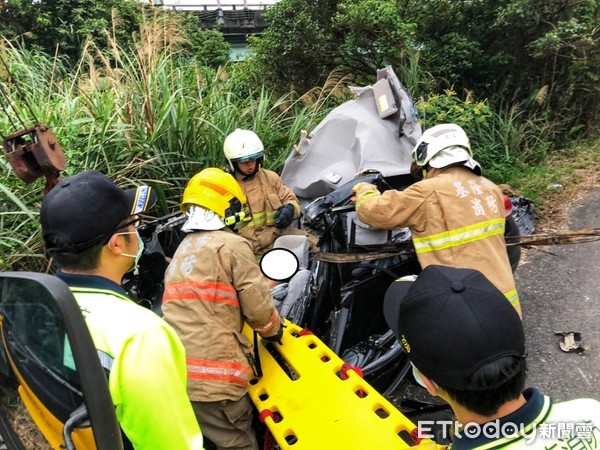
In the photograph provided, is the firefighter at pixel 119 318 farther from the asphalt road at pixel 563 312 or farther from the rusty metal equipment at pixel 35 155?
the asphalt road at pixel 563 312

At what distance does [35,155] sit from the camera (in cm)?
245

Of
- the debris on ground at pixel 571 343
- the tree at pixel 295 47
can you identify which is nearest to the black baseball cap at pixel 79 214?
the debris on ground at pixel 571 343

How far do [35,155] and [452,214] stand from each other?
2.30 m

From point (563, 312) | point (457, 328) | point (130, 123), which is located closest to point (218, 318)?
point (457, 328)

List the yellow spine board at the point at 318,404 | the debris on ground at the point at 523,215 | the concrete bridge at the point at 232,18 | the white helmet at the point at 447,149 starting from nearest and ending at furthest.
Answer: the yellow spine board at the point at 318,404 → the white helmet at the point at 447,149 → the debris on ground at the point at 523,215 → the concrete bridge at the point at 232,18

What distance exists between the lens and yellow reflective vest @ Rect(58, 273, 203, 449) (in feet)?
3.34

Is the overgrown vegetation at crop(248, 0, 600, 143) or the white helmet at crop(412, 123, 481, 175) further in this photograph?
the overgrown vegetation at crop(248, 0, 600, 143)

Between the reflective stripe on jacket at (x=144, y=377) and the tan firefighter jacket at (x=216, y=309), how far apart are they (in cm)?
90

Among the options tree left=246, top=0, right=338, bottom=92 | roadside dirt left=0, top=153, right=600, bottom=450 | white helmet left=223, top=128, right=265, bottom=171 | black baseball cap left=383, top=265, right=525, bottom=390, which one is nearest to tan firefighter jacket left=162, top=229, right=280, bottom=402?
black baseball cap left=383, top=265, right=525, bottom=390

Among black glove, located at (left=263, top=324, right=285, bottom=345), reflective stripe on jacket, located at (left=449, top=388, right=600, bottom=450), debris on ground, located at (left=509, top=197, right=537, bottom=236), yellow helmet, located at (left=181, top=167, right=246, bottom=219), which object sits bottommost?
debris on ground, located at (left=509, top=197, right=537, bottom=236)

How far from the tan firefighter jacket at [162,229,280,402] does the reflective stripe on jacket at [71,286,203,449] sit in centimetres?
90

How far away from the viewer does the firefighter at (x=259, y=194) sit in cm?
379

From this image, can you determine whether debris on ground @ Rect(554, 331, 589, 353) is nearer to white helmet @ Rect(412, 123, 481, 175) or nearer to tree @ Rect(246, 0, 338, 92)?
white helmet @ Rect(412, 123, 481, 175)

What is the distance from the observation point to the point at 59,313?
2.68 ft
